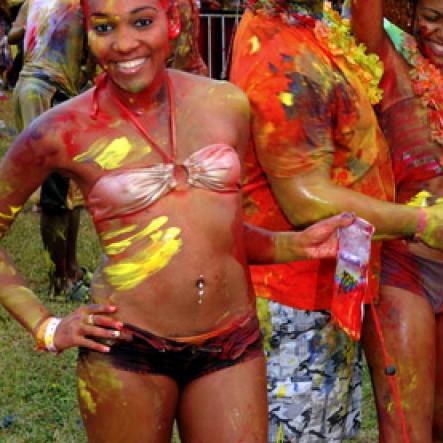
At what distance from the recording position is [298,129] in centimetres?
273

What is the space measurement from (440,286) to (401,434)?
46 centimetres

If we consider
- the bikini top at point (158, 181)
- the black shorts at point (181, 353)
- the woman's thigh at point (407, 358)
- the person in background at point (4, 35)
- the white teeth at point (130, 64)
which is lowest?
the person in background at point (4, 35)

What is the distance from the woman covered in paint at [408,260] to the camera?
10.0 feet

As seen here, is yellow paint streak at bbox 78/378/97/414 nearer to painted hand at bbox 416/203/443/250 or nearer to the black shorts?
the black shorts

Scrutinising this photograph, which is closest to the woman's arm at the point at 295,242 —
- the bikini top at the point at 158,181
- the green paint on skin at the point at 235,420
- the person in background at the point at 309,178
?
the person in background at the point at 309,178

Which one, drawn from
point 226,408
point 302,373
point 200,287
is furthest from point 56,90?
point 226,408

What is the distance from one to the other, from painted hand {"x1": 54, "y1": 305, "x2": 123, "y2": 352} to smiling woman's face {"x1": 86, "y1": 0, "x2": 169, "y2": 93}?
55 centimetres

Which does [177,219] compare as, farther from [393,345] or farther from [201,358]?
[393,345]

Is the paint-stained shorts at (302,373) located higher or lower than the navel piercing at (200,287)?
lower

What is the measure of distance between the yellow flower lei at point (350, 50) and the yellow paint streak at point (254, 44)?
169 millimetres

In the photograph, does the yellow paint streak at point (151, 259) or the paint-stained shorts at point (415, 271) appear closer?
the yellow paint streak at point (151, 259)

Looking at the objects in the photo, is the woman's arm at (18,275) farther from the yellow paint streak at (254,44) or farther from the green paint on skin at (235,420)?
the yellow paint streak at (254,44)

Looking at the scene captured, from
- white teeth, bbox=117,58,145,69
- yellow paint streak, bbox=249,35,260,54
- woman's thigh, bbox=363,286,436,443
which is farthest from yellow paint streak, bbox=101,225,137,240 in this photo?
woman's thigh, bbox=363,286,436,443

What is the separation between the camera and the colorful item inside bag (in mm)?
2555
